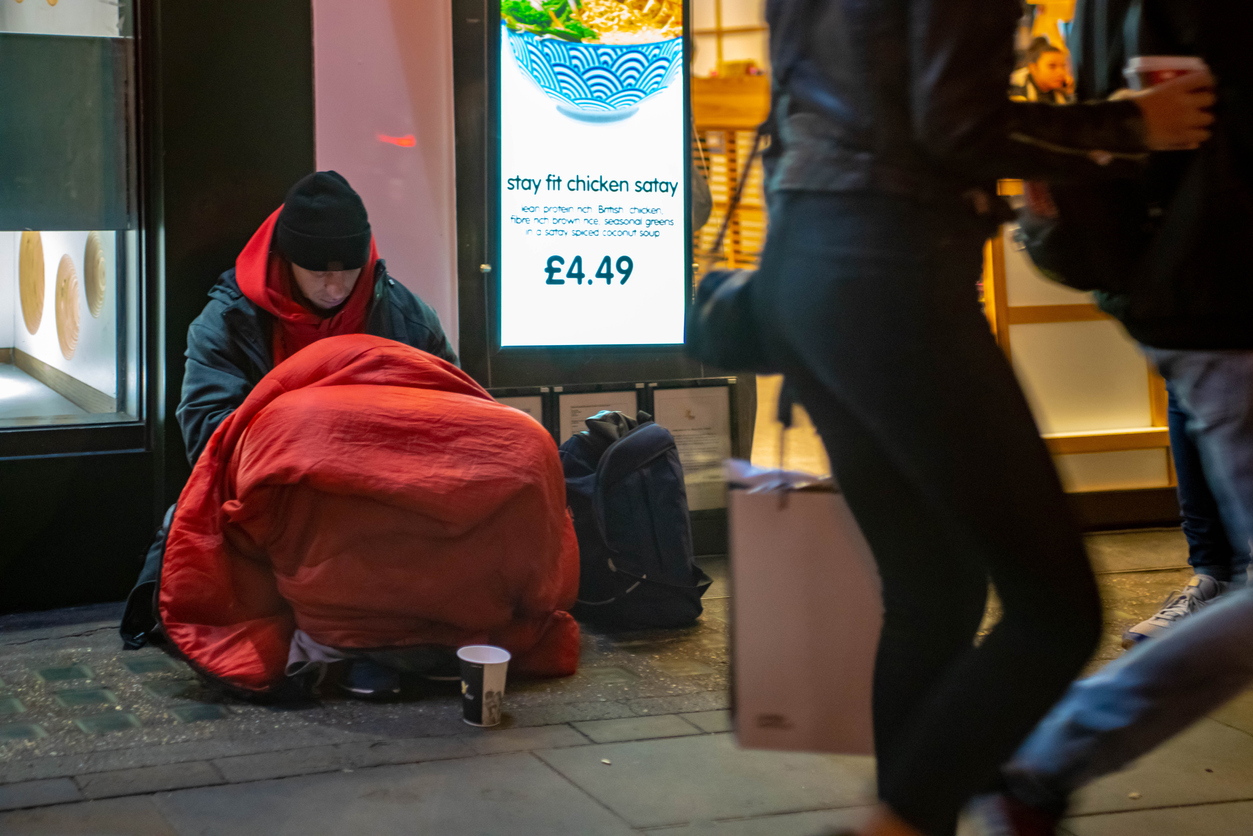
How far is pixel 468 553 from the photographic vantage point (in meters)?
2.92

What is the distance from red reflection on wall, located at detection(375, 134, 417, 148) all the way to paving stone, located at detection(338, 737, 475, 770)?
2.27 metres

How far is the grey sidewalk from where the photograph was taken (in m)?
2.11

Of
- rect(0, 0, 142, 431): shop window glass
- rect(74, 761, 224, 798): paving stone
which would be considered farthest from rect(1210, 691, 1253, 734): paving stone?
rect(0, 0, 142, 431): shop window glass

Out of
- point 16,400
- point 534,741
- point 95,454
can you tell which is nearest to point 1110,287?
point 534,741

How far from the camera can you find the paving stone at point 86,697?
112 inches

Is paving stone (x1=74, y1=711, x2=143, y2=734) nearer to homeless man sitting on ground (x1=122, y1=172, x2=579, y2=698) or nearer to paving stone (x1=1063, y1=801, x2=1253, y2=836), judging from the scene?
homeless man sitting on ground (x1=122, y1=172, x2=579, y2=698)

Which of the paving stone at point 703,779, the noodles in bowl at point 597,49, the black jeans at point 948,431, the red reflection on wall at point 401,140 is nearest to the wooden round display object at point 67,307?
the red reflection on wall at point 401,140

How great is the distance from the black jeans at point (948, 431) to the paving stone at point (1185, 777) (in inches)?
37.8

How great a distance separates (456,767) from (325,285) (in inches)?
59.4

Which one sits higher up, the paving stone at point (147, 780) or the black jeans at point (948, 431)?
the black jeans at point (948, 431)

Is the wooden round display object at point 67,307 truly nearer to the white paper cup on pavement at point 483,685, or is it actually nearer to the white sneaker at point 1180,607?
the white paper cup on pavement at point 483,685

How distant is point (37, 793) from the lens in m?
2.23

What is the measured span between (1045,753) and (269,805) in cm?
142

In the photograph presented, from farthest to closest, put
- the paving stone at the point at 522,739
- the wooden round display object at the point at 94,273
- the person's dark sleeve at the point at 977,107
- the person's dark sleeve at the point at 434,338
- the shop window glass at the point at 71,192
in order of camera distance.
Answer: the wooden round display object at the point at 94,273, the shop window glass at the point at 71,192, the person's dark sleeve at the point at 434,338, the paving stone at the point at 522,739, the person's dark sleeve at the point at 977,107
